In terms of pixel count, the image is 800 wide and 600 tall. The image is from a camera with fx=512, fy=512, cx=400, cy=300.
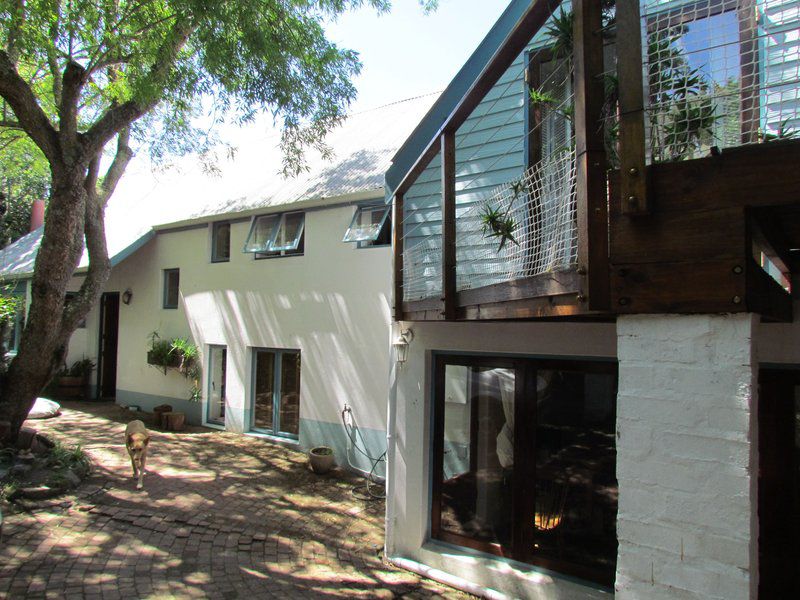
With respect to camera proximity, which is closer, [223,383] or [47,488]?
[47,488]

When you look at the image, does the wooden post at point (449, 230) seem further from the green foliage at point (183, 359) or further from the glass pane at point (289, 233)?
the green foliage at point (183, 359)

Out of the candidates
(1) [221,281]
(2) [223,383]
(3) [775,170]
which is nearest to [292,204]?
(1) [221,281]

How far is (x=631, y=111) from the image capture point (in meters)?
1.93

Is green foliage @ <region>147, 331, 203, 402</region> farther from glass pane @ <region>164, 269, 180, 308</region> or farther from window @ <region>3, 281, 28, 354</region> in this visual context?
window @ <region>3, 281, 28, 354</region>

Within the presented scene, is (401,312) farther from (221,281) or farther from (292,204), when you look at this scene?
(221,281)

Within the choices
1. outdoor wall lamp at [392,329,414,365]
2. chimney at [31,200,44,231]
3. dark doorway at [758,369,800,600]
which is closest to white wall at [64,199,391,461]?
outdoor wall lamp at [392,329,414,365]

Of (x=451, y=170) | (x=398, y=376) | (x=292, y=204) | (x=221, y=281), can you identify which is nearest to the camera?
(x=451, y=170)

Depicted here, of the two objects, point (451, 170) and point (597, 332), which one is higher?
point (451, 170)

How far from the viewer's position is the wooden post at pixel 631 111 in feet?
6.31

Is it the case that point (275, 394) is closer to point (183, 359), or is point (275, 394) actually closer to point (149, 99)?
point (183, 359)

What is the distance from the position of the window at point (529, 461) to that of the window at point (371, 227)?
3934 millimetres

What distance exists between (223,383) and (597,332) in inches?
365

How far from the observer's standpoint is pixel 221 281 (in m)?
11.2

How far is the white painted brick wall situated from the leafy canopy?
23.2 feet
